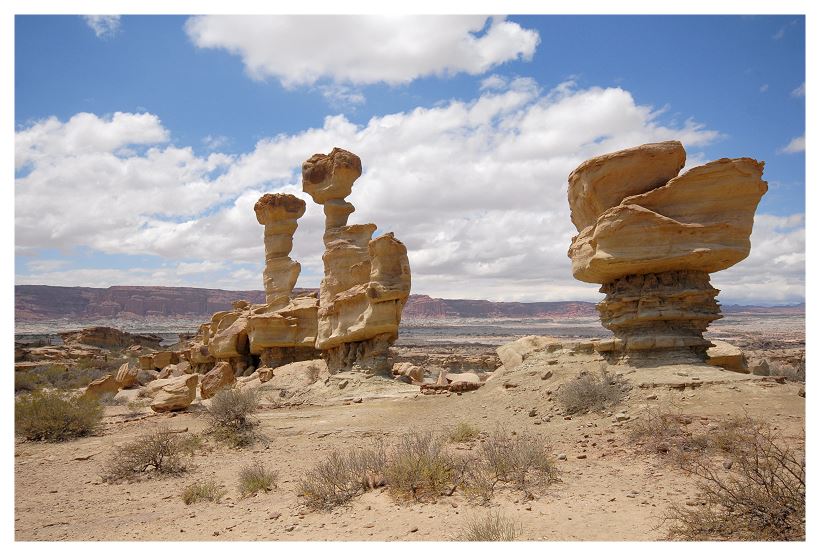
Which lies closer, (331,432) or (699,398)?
(699,398)

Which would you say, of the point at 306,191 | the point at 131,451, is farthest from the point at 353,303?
the point at 131,451

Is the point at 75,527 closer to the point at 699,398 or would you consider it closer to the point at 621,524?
the point at 621,524

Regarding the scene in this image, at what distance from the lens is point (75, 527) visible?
5.91 m

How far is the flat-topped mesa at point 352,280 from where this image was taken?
60.0 ft

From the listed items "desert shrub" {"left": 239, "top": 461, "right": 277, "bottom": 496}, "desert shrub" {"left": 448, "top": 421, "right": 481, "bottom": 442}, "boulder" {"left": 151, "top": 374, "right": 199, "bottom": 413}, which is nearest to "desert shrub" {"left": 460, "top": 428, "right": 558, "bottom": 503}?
"desert shrub" {"left": 448, "top": 421, "right": 481, "bottom": 442}

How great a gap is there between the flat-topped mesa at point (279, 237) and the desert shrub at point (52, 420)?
1515 cm

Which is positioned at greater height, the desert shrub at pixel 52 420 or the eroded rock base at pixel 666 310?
the eroded rock base at pixel 666 310

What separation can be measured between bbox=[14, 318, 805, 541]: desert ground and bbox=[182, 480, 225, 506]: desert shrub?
19 cm

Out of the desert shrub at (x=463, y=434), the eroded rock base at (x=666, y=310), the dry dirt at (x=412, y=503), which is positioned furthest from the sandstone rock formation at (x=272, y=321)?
the eroded rock base at (x=666, y=310)

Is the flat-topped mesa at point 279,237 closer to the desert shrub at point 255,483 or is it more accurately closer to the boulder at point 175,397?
the boulder at point 175,397

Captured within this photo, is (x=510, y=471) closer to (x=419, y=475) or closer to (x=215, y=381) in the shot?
(x=419, y=475)

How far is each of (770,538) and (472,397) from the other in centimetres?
956

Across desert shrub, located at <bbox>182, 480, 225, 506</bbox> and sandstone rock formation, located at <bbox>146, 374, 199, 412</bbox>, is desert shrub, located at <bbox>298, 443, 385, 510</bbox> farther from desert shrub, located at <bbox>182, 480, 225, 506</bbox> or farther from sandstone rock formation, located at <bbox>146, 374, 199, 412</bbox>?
sandstone rock formation, located at <bbox>146, 374, 199, 412</bbox>

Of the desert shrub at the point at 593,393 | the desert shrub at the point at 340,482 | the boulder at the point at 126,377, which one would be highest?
the desert shrub at the point at 593,393
